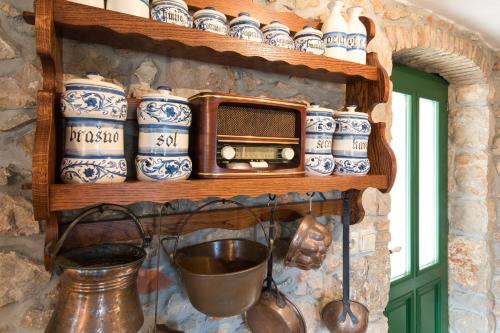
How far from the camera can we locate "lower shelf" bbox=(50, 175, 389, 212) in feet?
1.67

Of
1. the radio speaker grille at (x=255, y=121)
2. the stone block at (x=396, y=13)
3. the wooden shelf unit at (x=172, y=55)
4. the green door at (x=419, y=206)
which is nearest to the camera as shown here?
the wooden shelf unit at (x=172, y=55)

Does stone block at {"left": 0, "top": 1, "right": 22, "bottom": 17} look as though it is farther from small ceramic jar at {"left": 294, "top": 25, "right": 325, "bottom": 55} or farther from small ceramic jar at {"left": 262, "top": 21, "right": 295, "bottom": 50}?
small ceramic jar at {"left": 294, "top": 25, "right": 325, "bottom": 55}

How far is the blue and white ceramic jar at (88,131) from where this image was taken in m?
0.54

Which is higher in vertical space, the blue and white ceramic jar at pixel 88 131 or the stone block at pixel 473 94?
the stone block at pixel 473 94

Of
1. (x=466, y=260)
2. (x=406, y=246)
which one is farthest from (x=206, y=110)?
(x=466, y=260)

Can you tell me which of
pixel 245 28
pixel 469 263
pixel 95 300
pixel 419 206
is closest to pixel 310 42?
pixel 245 28

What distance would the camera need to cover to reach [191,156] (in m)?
0.72

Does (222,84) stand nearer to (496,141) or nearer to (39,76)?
(39,76)

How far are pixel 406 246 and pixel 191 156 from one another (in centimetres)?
152

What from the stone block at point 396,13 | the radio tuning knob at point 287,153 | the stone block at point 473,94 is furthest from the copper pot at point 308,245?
the stone block at point 473,94

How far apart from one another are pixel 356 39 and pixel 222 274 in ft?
2.60

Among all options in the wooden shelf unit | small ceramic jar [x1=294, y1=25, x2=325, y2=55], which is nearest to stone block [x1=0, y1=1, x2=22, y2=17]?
the wooden shelf unit

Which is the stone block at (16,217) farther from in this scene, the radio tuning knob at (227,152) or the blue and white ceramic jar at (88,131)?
the radio tuning knob at (227,152)

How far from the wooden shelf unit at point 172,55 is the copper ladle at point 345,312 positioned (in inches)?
2.9
